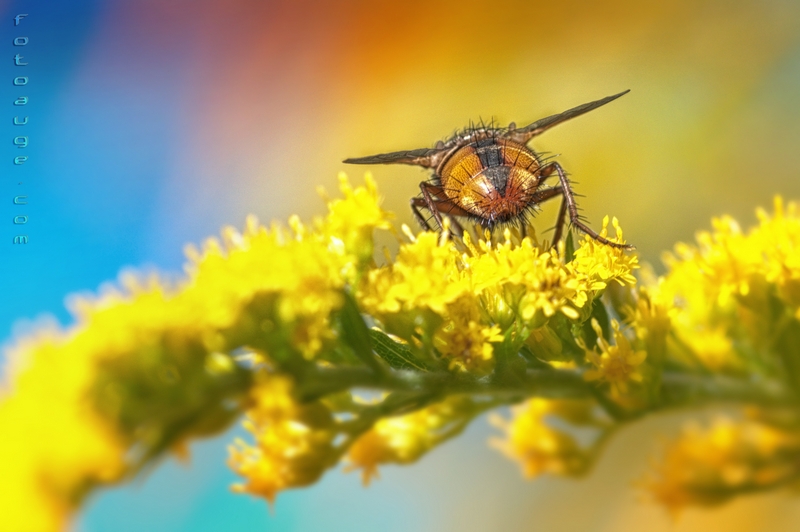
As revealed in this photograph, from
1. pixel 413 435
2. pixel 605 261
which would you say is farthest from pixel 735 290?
pixel 413 435

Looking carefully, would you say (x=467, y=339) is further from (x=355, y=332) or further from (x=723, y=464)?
(x=723, y=464)

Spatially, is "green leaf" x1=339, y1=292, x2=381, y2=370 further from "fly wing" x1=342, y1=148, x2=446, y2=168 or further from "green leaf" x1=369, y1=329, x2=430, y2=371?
"fly wing" x1=342, y1=148, x2=446, y2=168

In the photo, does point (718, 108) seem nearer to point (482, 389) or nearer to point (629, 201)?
point (629, 201)

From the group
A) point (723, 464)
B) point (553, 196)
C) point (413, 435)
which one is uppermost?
point (553, 196)

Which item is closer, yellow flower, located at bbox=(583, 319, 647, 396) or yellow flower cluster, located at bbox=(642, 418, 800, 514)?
yellow flower, located at bbox=(583, 319, 647, 396)

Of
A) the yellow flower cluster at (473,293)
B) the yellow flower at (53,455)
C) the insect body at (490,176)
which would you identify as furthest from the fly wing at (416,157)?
the yellow flower at (53,455)

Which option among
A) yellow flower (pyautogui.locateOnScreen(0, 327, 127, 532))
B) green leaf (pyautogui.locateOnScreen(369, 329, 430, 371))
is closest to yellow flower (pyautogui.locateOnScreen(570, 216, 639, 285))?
green leaf (pyautogui.locateOnScreen(369, 329, 430, 371))
